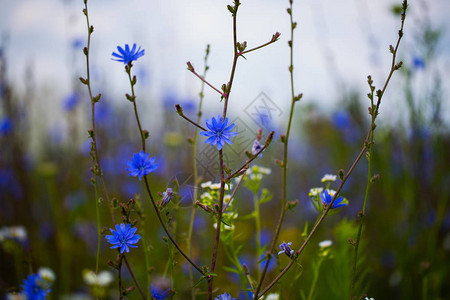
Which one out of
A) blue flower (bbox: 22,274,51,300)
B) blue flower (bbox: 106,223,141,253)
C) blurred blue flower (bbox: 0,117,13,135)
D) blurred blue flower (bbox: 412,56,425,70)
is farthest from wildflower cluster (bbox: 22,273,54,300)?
blurred blue flower (bbox: 412,56,425,70)

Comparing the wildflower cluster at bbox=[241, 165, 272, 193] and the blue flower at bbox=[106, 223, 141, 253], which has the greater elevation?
the wildflower cluster at bbox=[241, 165, 272, 193]

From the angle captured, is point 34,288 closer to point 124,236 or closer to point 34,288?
point 34,288

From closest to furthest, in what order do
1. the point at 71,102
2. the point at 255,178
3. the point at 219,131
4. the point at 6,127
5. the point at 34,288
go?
the point at 219,131, the point at 34,288, the point at 255,178, the point at 6,127, the point at 71,102

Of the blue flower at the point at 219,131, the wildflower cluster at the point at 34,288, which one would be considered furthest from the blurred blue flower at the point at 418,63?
the wildflower cluster at the point at 34,288

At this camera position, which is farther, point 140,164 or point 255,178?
point 255,178

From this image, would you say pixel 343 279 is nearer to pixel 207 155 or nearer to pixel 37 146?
pixel 207 155

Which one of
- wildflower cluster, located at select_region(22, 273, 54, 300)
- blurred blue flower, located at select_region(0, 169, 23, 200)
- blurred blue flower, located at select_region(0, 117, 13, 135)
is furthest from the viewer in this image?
blurred blue flower, located at select_region(0, 169, 23, 200)

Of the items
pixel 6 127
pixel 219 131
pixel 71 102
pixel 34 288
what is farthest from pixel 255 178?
pixel 71 102

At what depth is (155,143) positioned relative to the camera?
4.79m

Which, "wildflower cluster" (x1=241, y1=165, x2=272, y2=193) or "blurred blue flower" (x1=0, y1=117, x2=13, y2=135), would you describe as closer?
"wildflower cluster" (x1=241, y1=165, x2=272, y2=193)

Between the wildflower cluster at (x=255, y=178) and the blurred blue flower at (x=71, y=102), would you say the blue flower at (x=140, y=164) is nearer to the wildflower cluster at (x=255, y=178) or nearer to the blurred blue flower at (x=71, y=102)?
the wildflower cluster at (x=255, y=178)

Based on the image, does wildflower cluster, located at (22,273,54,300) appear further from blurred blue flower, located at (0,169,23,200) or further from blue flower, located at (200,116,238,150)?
blurred blue flower, located at (0,169,23,200)

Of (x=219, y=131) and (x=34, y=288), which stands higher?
(x=219, y=131)

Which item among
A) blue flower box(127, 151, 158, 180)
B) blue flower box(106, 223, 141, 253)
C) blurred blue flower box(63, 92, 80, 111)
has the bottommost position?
blue flower box(106, 223, 141, 253)
